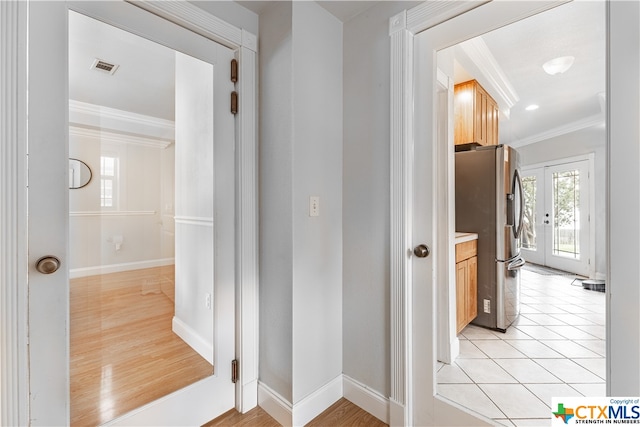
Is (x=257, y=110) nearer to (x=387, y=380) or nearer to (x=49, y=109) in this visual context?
(x=49, y=109)

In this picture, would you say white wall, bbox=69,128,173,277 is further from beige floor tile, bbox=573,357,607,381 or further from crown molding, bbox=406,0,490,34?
beige floor tile, bbox=573,357,607,381

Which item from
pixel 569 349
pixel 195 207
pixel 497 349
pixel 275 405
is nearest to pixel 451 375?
pixel 497 349

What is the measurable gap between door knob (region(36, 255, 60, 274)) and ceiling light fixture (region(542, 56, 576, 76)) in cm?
212

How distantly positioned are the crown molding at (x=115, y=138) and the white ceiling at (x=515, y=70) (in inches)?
5.0

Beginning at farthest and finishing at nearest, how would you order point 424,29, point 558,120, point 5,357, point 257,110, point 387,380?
point 257,110 → point 387,380 → point 424,29 → point 558,120 → point 5,357

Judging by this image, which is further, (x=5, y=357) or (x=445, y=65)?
(x=445, y=65)

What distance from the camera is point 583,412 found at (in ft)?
3.71

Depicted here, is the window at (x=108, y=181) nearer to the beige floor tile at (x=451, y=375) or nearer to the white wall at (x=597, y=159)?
the beige floor tile at (x=451, y=375)

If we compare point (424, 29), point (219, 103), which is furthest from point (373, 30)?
point (219, 103)

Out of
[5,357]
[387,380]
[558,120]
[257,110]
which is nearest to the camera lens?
[5,357]

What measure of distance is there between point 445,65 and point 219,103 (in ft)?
3.98

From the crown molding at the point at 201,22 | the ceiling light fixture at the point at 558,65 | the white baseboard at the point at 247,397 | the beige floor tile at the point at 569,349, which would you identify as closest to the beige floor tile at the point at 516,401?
the beige floor tile at the point at 569,349

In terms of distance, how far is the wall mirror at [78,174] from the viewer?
1219 millimetres

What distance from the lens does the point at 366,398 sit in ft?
5.58
